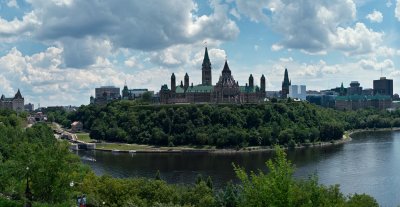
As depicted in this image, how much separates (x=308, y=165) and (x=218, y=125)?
40.6 m

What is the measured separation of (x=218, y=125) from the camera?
4614 inches

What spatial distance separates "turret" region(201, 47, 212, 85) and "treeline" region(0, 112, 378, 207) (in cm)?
11869

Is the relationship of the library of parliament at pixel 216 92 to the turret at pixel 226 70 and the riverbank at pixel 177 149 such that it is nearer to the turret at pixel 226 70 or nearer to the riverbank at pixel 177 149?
the turret at pixel 226 70

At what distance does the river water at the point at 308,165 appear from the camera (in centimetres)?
6141

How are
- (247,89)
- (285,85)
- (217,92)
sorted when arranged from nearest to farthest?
(217,92), (247,89), (285,85)

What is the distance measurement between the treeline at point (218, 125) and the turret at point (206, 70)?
31378 mm

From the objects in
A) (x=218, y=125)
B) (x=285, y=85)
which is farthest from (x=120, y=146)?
(x=285, y=85)

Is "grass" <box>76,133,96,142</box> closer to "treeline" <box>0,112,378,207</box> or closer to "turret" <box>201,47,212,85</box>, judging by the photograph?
"turret" <box>201,47,212,85</box>

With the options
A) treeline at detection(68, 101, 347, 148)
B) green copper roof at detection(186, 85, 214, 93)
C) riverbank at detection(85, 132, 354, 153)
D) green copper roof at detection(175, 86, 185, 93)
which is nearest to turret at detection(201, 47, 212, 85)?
green copper roof at detection(175, 86, 185, 93)

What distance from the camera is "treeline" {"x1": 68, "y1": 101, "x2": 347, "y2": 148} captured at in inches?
4377

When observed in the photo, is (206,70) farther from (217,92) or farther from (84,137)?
(84,137)

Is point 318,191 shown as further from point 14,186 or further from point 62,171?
point 14,186

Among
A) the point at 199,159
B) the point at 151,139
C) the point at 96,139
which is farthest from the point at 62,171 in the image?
the point at 96,139

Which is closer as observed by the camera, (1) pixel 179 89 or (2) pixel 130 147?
(2) pixel 130 147
